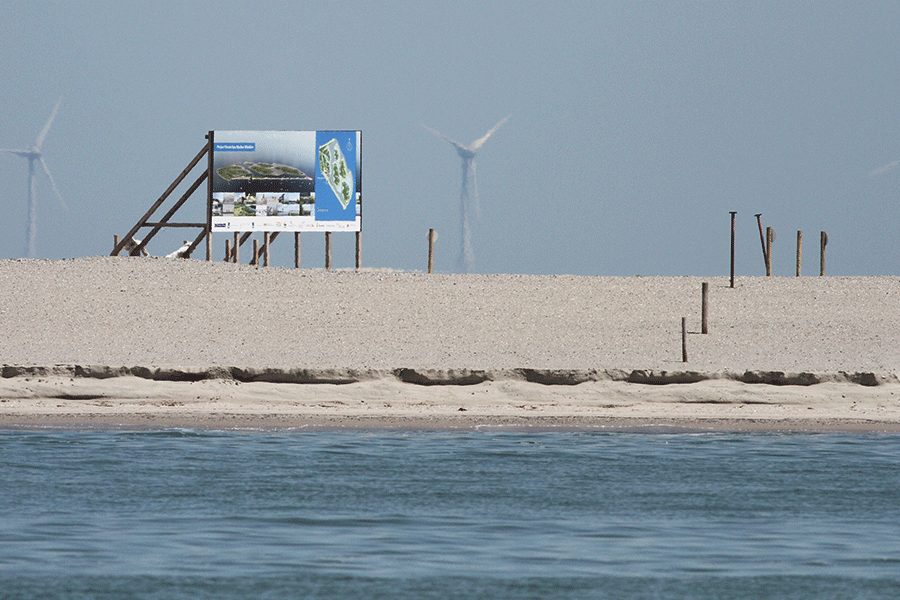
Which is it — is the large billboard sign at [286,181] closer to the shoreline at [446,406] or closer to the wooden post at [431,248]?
the wooden post at [431,248]

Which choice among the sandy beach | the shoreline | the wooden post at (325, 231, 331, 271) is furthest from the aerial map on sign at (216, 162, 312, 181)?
the shoreline

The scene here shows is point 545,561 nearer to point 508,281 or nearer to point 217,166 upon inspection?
point 508,281

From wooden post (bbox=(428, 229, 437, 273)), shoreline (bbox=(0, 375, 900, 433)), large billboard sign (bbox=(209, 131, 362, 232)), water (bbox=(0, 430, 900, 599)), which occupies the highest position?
large billboard sign (bbox=(209, 131, 362, 232))

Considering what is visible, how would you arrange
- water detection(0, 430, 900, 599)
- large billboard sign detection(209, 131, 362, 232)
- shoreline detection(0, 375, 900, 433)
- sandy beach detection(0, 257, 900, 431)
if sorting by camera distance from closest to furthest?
water detection(0, 430, 900, 599) → shoreline detection(0, 375, 900, 433) → sandy beach detection(0, 257, 900, 431) → large billboard sign detection(209, 131, 362, 232)

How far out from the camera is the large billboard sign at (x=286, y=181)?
132 ft

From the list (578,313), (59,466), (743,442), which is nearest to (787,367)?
(743,442)

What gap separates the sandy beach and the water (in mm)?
1546

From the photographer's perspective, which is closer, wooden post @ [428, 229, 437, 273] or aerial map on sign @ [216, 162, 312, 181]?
wooden post @ [428, 229, 437, 273]

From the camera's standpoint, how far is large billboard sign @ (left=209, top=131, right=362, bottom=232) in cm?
4031

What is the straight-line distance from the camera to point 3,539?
11867mm

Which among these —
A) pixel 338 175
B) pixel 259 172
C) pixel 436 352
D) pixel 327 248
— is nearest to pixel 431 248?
pixel 327 248

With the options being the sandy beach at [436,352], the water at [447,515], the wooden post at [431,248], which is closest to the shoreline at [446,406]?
the sandy beach at [436,352]

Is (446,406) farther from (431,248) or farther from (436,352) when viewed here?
(431,248)

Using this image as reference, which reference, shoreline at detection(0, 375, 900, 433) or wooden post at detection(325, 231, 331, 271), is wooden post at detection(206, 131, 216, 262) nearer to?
wooden post at detection(325, 231, 331, 271)
